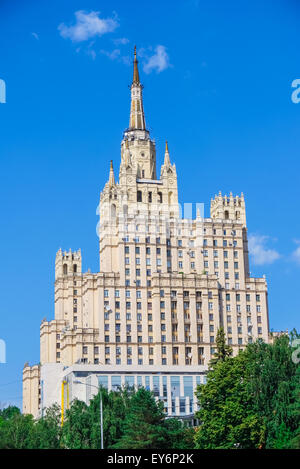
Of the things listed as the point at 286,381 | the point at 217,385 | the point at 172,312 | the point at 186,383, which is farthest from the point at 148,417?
the point at 172,312

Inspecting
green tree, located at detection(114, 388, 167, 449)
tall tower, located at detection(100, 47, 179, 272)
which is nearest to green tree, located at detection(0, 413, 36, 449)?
green tree, located at detection(114, 388, 167, 449)

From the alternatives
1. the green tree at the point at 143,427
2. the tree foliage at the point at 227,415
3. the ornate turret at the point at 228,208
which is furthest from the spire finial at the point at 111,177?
the green tree at the point at 143,427

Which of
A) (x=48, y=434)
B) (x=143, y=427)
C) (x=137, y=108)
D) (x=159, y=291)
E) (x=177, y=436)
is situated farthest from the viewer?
(x=137, y=108)

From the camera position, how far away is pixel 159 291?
15675cm

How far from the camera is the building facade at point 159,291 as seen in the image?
153 m

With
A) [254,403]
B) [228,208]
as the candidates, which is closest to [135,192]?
[228,208]

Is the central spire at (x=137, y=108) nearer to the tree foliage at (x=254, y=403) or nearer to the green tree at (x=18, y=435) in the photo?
the green tree at (x=18, y=435)

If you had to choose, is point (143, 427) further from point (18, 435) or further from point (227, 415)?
point (18, 435)

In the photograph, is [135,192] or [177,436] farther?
[135,192]

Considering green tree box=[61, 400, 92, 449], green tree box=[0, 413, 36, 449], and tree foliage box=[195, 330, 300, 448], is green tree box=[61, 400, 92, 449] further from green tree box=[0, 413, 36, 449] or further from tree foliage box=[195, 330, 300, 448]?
tree foliage box=[195, 330, 300, 448]

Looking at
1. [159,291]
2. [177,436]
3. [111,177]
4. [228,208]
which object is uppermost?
[111,177]
